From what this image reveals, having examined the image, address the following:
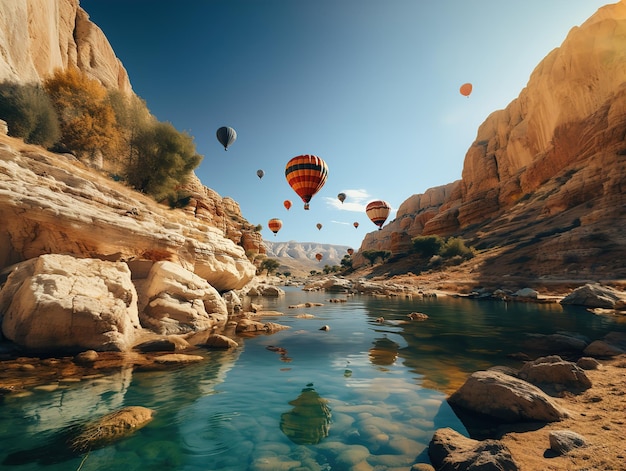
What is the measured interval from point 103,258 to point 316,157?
22769 millimetres

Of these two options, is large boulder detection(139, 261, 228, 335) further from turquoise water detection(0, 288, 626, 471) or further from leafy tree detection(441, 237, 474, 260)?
leafy tree detection(441, 237, 474, 260)

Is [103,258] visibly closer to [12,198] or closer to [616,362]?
[12,198]

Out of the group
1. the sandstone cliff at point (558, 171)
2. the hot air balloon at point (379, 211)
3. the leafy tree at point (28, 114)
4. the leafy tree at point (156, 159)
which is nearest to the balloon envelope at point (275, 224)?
the hot air balloon at point (379, 211)

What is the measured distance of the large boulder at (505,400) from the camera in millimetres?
4980

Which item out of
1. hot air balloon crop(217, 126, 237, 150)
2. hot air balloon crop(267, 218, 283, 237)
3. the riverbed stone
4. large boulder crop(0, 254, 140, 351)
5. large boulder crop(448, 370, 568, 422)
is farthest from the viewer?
hot air balloon crop(267, 218, 283, 237)

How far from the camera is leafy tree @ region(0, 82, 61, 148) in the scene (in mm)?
19438

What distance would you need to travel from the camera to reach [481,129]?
9956 cm

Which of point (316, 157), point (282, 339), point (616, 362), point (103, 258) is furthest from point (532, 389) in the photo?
point (316, 157)

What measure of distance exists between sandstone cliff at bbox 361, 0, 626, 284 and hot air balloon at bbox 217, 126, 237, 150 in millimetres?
42372

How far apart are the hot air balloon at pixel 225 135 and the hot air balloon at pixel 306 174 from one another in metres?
14.1

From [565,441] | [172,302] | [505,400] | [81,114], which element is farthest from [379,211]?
[565,441]

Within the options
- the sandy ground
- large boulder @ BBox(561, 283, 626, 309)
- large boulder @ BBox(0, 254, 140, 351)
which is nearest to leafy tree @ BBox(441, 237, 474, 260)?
large boulder @ BBox(561, 283, 626, 309)

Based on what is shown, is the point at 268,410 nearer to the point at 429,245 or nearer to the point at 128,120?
the point at 128,120

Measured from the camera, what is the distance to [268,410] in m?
6.02
